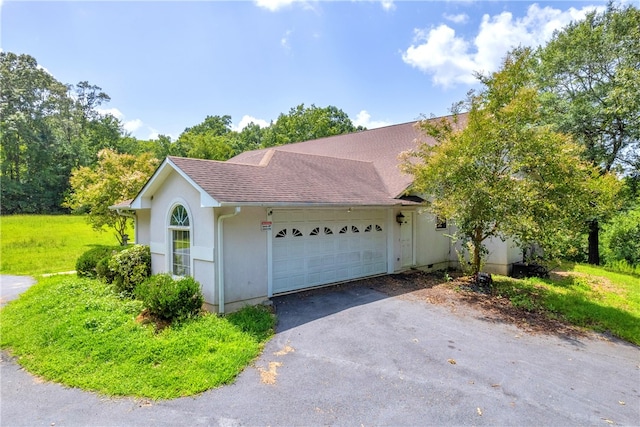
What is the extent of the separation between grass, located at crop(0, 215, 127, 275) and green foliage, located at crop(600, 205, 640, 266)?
30148 millimetres

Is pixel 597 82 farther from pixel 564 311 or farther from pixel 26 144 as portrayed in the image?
pixel 26 144

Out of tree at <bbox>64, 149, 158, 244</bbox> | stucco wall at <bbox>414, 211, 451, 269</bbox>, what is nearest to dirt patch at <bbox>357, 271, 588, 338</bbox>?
stucco wall at <bbox>414, 211, 451, 269</bbox>

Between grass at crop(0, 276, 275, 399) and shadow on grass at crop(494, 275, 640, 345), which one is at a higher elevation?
grass at crop(0, 276, 275, 399)

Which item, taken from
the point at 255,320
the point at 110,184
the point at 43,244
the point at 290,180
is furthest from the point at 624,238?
the point at 43,244

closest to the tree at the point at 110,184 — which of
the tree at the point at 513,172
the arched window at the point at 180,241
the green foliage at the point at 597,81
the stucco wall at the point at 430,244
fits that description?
the arched window at the point at 180,241

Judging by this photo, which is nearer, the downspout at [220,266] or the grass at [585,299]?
the downspout at [220,266]

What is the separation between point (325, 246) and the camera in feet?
34.1

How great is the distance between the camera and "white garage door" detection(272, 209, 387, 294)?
9.34m

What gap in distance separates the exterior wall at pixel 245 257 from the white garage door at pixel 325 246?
0.52 m

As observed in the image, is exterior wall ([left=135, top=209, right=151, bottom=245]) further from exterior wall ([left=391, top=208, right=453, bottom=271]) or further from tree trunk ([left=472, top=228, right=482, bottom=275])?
tree trunk ([left=472, top=228, right=482, bottom=275])

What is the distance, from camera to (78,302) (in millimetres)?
8469

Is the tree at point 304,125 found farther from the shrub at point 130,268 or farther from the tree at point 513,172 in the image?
the shrub at point 130,268

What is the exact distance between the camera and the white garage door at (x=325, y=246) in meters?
9.34

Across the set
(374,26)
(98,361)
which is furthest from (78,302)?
(374,26)
